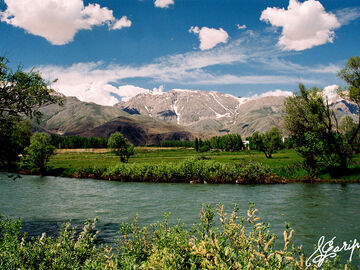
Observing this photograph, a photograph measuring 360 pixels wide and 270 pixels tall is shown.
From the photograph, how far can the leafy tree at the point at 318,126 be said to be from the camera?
5175cm

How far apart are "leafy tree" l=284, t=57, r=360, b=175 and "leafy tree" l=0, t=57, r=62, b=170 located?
152ft

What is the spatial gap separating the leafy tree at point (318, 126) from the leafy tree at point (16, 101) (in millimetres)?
46465

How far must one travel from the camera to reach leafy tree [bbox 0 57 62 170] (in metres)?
17.2

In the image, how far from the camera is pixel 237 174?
189ft

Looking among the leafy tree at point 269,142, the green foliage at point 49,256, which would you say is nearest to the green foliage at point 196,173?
the green foliage at point 49,256

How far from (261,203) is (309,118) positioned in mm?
24395

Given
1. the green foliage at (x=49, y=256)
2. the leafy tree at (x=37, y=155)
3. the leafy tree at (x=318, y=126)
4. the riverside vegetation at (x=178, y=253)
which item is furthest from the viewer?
the leafy tree at (x=37, y=155)

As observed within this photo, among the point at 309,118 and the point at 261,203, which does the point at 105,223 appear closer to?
the point at 261,203

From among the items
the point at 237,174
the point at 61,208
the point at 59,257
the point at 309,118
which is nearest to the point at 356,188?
the point at 309,118

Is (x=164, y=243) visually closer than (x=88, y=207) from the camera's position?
Yes
